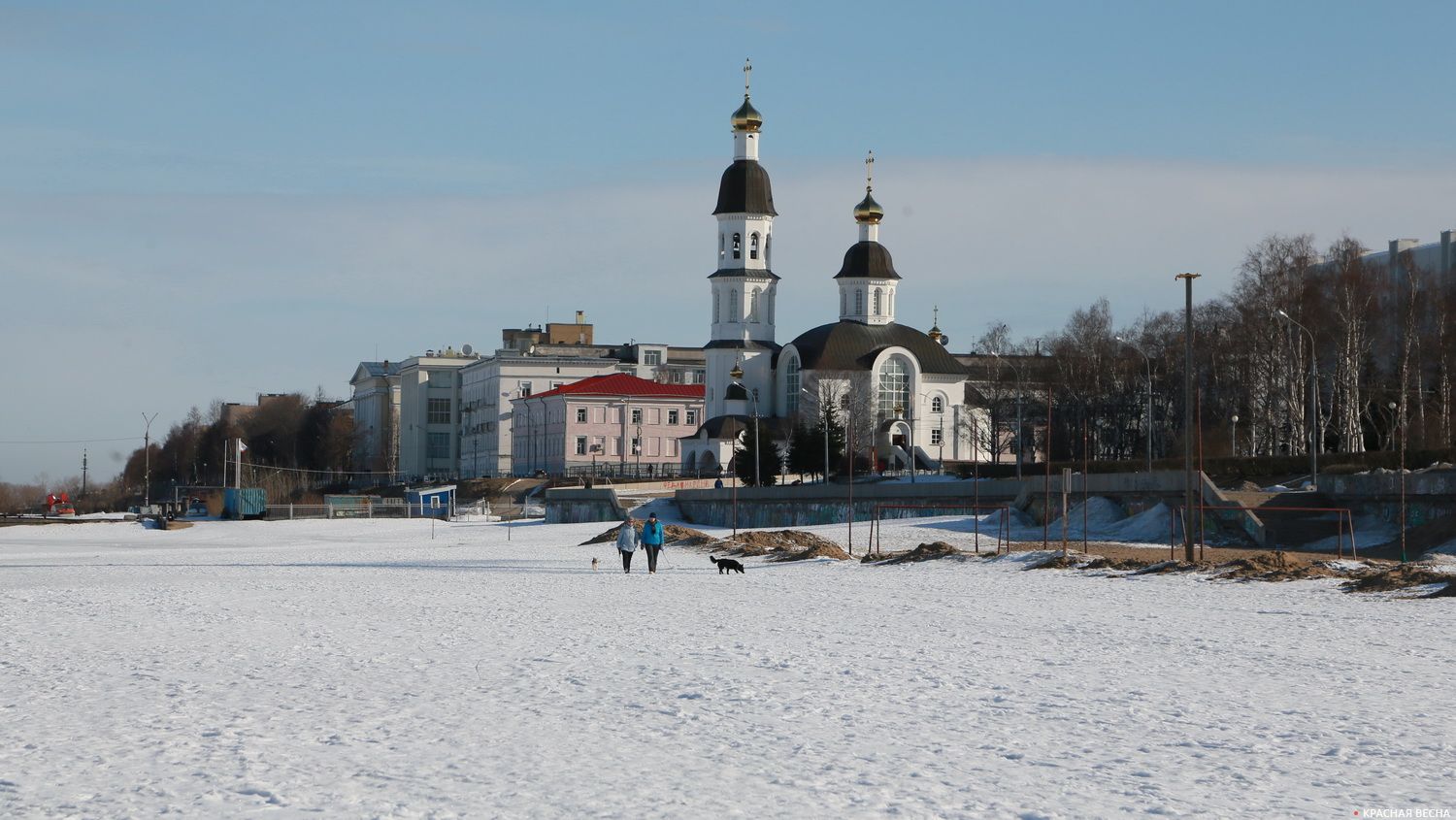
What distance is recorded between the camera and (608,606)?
21969mm

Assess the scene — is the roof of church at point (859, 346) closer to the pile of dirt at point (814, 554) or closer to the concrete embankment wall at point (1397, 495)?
the concrete embankment wall at point (1397, 495)

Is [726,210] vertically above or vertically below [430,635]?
above

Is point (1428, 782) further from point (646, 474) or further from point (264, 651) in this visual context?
point (646, 474)

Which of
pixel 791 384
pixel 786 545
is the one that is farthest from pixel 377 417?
pixel 786 545

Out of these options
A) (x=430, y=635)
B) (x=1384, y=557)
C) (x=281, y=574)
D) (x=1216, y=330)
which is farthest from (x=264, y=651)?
(x=1216, y=330)

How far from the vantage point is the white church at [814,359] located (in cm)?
9231

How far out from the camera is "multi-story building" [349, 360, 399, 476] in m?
135

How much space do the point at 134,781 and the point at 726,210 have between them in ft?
306

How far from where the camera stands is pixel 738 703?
12.6m

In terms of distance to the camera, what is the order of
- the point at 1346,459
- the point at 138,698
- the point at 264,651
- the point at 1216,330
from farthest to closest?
the point at 1216,330, the point at 1346,459, the point at 264,651, the point at 138,698

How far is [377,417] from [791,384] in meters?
57.6

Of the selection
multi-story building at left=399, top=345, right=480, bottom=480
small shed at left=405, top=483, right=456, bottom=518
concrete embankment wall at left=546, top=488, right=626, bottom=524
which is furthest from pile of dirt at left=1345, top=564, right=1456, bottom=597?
multi-story building at left=399, top=345, right=480, bottom=480

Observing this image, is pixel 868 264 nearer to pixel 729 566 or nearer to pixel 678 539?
pixel 678 539

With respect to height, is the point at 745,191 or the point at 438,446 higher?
the point at 745,191
